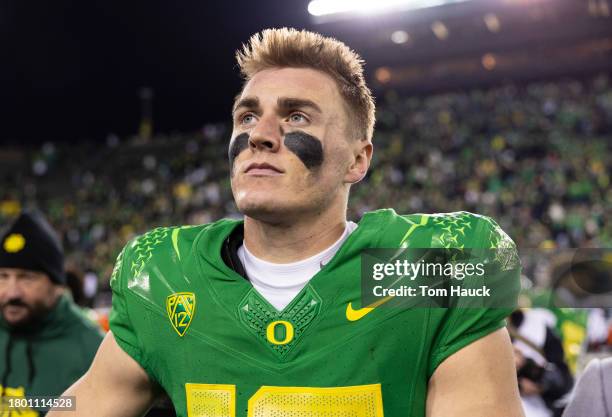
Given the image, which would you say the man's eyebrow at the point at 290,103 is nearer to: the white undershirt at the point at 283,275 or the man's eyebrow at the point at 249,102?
the man's eyebrow at the point at 249,102

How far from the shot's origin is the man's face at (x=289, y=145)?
70.0 inches

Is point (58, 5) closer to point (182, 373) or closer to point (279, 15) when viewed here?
point (279, 15)

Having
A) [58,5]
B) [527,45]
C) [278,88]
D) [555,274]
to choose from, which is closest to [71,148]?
[58,5]

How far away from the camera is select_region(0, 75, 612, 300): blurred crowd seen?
15297 millimetres

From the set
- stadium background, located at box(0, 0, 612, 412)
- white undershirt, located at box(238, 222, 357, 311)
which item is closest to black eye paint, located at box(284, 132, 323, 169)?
white undershirt, located at box(238, 222, 357, 311)

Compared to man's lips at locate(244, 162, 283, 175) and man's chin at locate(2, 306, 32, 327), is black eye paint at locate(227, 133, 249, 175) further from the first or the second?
man's chin at locate(2, 306, 32, 327)

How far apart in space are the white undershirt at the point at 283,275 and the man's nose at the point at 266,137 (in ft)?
0.90

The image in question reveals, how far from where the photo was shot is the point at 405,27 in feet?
75.0

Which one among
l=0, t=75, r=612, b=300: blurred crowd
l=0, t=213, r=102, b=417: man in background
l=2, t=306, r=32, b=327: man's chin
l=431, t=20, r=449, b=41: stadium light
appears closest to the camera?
l=0, t=213, r=102, b=417: man in background

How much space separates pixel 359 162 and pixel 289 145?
25 cm

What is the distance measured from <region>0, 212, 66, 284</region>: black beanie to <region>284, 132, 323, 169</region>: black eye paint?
2.00 m

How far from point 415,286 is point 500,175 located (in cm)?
1576

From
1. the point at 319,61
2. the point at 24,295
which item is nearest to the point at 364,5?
the point at 24,295

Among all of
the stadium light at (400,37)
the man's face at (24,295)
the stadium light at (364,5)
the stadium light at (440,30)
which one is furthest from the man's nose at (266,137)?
the stadium light at (400,37)
